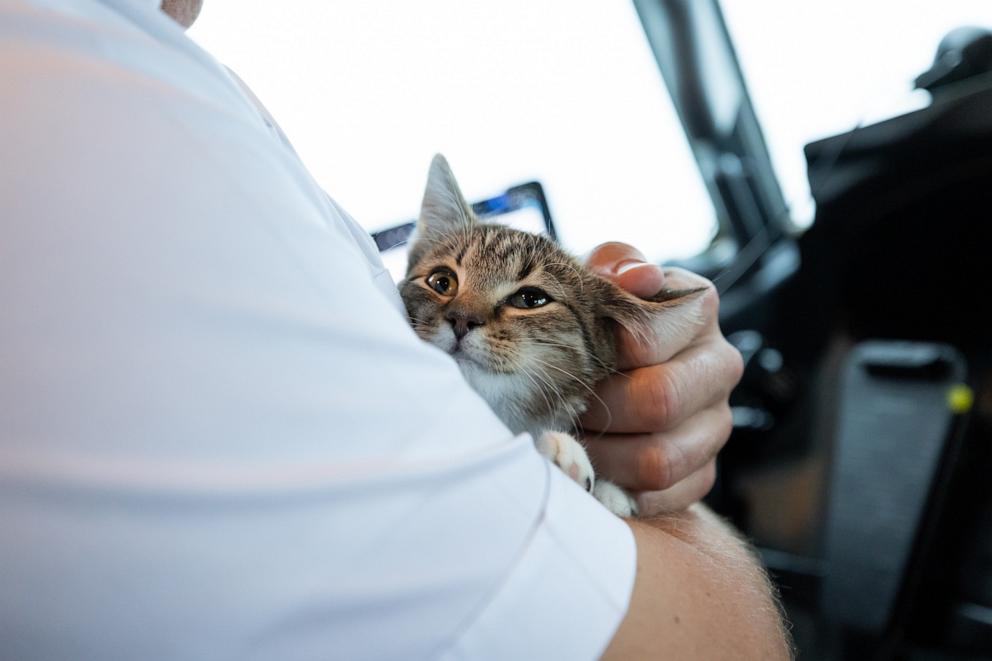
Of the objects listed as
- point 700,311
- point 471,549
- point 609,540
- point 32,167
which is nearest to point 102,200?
point 32,167

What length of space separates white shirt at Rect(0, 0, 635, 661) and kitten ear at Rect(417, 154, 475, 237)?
2.81 feet

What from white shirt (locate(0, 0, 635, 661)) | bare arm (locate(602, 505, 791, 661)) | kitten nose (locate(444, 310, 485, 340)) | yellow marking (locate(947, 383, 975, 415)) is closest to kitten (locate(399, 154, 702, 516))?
kitten nose (locate(444, 310, 485, 340))

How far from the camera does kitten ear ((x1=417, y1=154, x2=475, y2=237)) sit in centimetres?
141

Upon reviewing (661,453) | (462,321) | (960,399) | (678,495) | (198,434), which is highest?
(198,434)

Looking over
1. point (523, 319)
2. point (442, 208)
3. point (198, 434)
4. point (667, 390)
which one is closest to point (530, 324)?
point (523, 319)

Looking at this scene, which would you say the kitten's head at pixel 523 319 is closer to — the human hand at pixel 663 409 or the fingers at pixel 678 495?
the human hand at pixel 663 409

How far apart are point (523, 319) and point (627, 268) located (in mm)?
193

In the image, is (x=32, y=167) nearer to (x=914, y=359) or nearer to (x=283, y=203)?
(x=283, y=203)

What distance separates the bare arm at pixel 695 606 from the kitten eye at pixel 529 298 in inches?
17.9

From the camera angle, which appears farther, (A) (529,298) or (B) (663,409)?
(A) (529,298)

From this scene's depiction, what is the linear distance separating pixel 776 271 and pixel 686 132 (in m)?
0.64

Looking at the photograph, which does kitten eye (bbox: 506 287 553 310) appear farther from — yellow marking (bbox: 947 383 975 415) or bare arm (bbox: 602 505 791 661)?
yellow marking (bbox: 947 383 975 415)

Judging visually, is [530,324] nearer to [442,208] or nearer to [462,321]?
[462,321]

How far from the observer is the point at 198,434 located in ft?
1.63
